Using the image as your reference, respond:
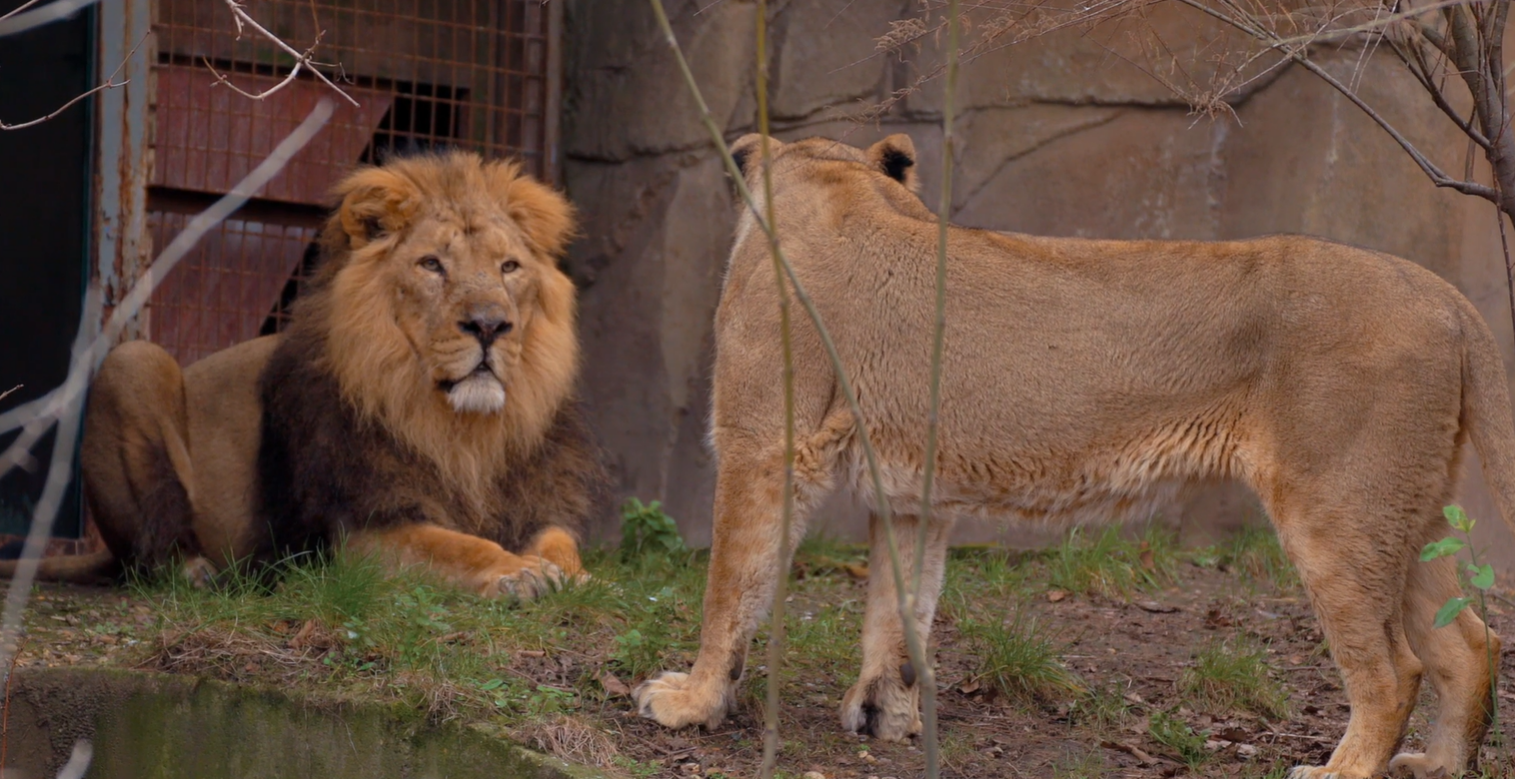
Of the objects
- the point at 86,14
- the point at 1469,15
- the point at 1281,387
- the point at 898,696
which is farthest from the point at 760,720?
the point at 86,14

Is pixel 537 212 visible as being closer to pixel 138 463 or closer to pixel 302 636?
pixel 138 463

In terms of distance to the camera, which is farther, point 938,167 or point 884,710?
point 938,167

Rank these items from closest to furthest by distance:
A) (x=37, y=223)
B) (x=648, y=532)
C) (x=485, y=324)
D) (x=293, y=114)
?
(x=485, y=324), (x=648, y=532), (x=293, y=114), (x=37, y=223)

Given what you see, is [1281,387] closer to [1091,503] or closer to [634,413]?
[1091,503]

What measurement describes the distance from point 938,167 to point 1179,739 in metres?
3.35

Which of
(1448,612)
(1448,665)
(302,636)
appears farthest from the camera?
(302,636)

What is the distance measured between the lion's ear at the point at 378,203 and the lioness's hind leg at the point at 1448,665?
3.59 metres

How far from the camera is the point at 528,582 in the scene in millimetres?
5199

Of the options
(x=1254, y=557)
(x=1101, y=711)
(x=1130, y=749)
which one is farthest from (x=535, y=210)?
(x=1254, y=557)

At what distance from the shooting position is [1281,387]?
386 centimetres

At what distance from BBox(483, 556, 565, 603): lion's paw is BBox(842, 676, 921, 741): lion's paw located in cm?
128

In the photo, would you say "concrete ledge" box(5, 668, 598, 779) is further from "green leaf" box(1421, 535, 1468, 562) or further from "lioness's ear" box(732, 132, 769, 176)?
"green leaf" box(1421, 535, 1468, 562)

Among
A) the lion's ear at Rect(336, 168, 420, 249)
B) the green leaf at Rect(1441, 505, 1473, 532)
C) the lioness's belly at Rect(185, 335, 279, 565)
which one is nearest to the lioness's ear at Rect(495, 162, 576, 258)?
the lion's ear at Rect(336, 168, 420, 249)

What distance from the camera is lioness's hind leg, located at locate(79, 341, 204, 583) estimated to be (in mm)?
5910
